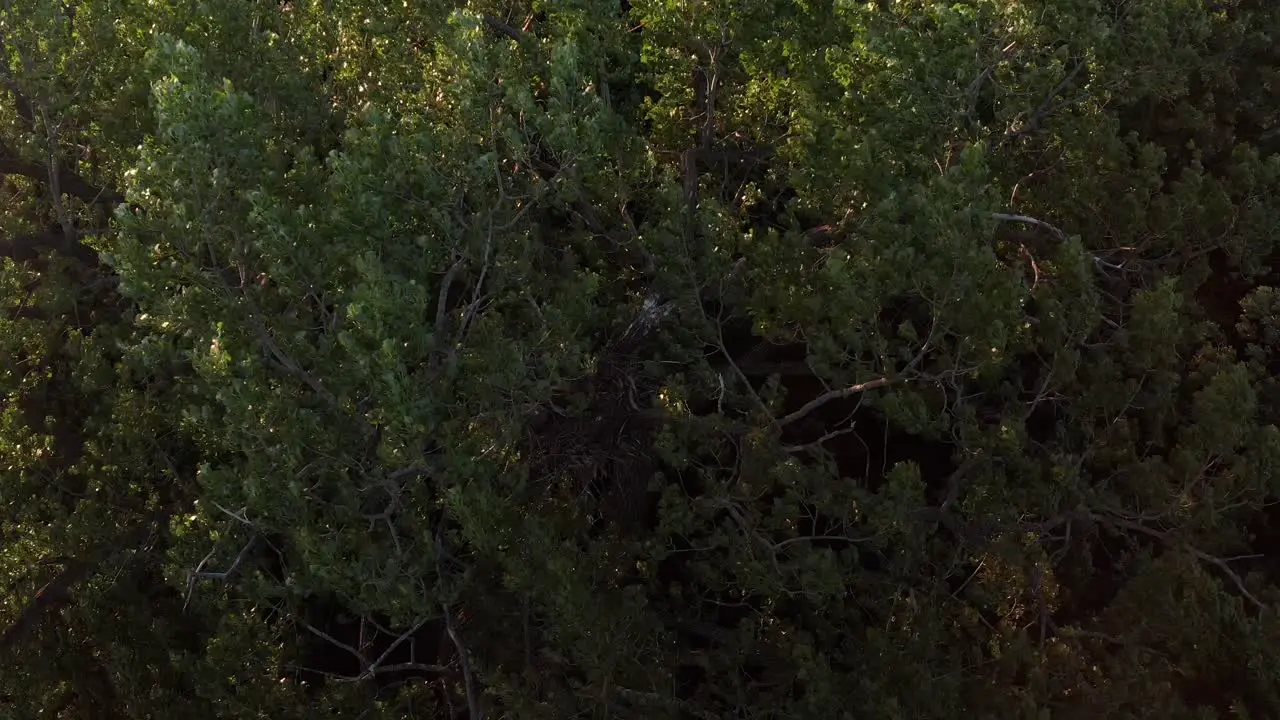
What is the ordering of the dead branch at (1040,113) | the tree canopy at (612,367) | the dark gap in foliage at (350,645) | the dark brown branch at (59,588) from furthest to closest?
1. the dark gap in foliage at (350,645)
2. the dark brown branch at (59,588)
3. the dead branch at (1040,113)
4. the tree canopy at (612,367)

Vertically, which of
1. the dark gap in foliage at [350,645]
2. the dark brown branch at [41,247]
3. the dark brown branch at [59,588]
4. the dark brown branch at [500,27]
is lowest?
the dark gap in foliage at [350,645]

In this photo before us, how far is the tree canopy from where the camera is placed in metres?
6.17

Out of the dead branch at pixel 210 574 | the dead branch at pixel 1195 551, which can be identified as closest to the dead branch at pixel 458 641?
the dead branch at pixel 210 574

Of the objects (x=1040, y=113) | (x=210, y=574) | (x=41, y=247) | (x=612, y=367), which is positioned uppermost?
(x=1040, y=113)

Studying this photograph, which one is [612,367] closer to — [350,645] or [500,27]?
[500,27]

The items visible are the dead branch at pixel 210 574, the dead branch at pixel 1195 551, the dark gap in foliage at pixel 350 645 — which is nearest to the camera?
the dead branch at pixel 210 574

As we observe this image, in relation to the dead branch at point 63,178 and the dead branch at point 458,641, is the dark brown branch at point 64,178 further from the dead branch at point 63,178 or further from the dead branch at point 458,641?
the dead branch at point 458,641

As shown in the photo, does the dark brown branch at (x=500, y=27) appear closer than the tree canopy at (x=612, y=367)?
No

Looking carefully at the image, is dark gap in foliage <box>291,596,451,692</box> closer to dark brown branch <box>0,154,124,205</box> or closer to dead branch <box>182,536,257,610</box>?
dead branch <box>182,536,257,610</box>

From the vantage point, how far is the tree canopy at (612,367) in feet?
20.2

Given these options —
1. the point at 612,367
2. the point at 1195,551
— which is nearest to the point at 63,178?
the point at 612,367

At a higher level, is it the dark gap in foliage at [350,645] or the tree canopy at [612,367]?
the tree canopy at [612,367]

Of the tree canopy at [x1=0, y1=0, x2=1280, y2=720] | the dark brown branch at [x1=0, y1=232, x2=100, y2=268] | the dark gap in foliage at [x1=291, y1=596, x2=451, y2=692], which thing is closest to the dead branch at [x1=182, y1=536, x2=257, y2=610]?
the tree canopy at [x1=0, y1=0, x2=1280, y2=720]

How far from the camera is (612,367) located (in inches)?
316
